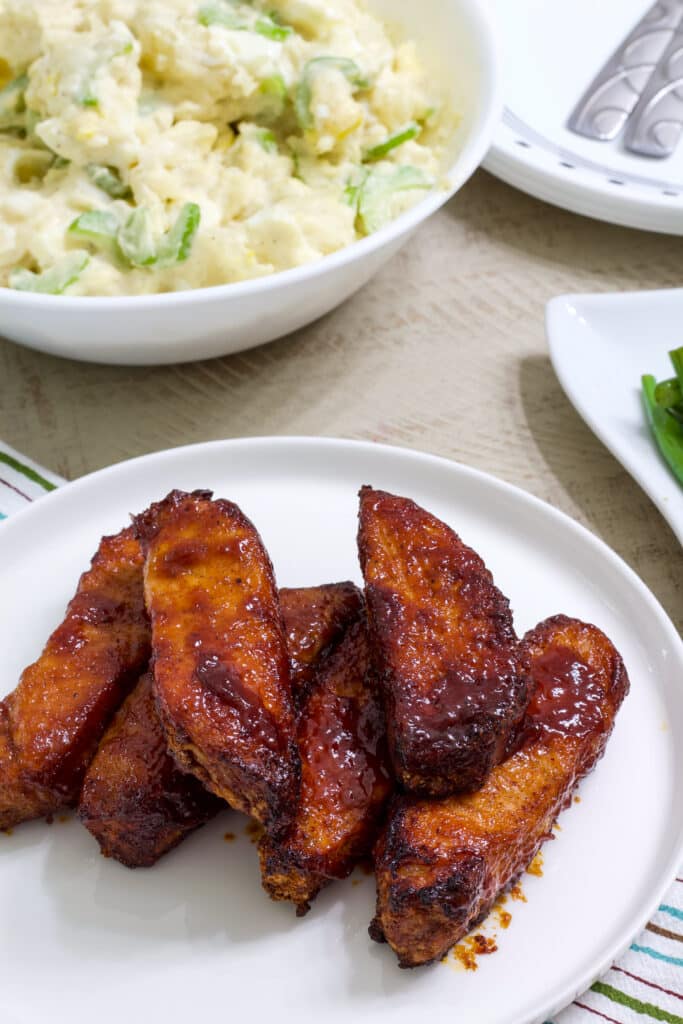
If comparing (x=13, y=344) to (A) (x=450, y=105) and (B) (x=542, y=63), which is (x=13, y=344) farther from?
(B) (x=542, y=63)

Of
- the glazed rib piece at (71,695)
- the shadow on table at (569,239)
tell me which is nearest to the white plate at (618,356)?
the shadow on table at (569,239)

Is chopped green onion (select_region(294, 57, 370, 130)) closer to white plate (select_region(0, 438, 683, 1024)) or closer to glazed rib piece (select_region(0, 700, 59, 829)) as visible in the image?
white plate (select_region(0, 438, 683, 1024))

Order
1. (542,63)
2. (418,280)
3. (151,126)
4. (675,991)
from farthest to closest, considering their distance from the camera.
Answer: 1. (542,63)
2. (418,280)
3. (151,126)
4. (675,991)

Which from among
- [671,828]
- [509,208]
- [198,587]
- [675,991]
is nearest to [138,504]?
[198,587]

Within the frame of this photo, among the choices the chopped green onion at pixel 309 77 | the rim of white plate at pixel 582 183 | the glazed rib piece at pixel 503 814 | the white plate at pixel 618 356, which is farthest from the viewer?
the rim of white plate at pixel 582 183

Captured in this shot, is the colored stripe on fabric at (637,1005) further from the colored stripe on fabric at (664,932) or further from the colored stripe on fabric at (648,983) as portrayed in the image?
the colored stripe on fabric at (664,932)

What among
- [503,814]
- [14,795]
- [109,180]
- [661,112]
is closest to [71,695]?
[14,795]
